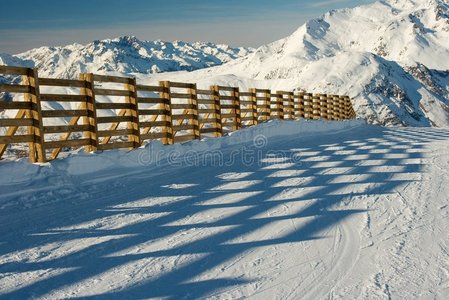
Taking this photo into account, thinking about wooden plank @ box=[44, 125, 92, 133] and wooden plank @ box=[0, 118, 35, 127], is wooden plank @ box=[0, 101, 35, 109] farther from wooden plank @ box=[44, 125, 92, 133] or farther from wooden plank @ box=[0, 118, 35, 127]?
wooden plank @ box=[44, 125, 92, 133]

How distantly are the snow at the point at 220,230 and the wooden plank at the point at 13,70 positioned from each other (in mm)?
1376

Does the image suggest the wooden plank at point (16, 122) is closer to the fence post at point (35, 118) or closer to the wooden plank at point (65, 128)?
the fence post at point (35, 118)

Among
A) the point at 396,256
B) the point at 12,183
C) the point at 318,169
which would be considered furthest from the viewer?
the point at 318,169

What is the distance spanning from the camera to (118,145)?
8430 mm

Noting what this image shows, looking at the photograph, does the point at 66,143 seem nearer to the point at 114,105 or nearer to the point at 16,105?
the point at 16,105

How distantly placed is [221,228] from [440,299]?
196cm

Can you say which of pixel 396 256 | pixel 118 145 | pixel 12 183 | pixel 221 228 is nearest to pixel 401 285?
pixel 396 256

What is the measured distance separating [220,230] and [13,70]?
4104mm

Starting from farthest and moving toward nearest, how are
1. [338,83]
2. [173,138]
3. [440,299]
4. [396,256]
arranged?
[338,83], [173,138], [396,256], [440,299]

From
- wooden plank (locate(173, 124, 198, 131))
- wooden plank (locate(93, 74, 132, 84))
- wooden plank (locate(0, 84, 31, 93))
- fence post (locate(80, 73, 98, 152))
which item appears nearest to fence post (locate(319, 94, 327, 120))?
wooden plank (locate(173, 124, 198, 131))

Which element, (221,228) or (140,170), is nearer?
(221,228)

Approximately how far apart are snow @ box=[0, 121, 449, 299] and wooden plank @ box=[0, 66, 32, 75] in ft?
4.51

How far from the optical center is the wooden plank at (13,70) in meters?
6.18

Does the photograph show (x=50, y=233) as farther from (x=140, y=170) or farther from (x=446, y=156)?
(x=446, y=156)
